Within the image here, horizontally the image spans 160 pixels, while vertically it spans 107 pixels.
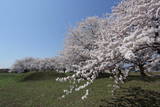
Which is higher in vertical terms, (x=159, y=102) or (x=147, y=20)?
(x=147, y=20)

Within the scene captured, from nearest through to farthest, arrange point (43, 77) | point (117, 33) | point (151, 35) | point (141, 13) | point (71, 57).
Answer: point (151, 35) < point (141, 13) < point (117, 33) < point (43, 77) < point (71, 57)

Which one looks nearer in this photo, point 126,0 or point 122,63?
point 122,63

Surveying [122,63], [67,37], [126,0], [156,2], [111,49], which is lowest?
[122,63]

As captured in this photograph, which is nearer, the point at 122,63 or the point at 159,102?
the point at 122,63

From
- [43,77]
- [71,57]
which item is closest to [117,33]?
[43,77]

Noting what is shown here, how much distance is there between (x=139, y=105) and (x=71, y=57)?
27211mm

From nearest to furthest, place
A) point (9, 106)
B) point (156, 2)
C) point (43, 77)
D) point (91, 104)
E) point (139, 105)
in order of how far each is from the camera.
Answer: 1. point (156, 2)
2. point (139, 105)
3. point (91, 104)
4. point (9, 106)
5. point (43, 77)

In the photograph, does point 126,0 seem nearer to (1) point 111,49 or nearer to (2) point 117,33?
(2) point 117,33

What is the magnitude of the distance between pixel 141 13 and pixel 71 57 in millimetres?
30896

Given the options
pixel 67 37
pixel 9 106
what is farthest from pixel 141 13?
pixel 67 37

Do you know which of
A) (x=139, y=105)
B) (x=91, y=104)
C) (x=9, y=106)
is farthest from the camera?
(x=9, y=106)

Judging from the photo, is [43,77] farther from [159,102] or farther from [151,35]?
[151,35]

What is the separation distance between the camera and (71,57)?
3547 centimetres

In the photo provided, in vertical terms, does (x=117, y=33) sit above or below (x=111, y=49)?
above
